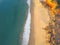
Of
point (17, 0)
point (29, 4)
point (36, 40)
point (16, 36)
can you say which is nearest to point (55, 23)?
point (36, 40)

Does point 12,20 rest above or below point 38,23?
above

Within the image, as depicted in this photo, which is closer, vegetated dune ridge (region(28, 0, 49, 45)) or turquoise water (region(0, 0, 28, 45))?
vegetated dune ridge (region(28, 0, 49, 45))

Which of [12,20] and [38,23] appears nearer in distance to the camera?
[38,23]

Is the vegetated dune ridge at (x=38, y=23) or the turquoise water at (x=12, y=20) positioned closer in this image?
the vegetated dune ridge at (x=38, y=23)
